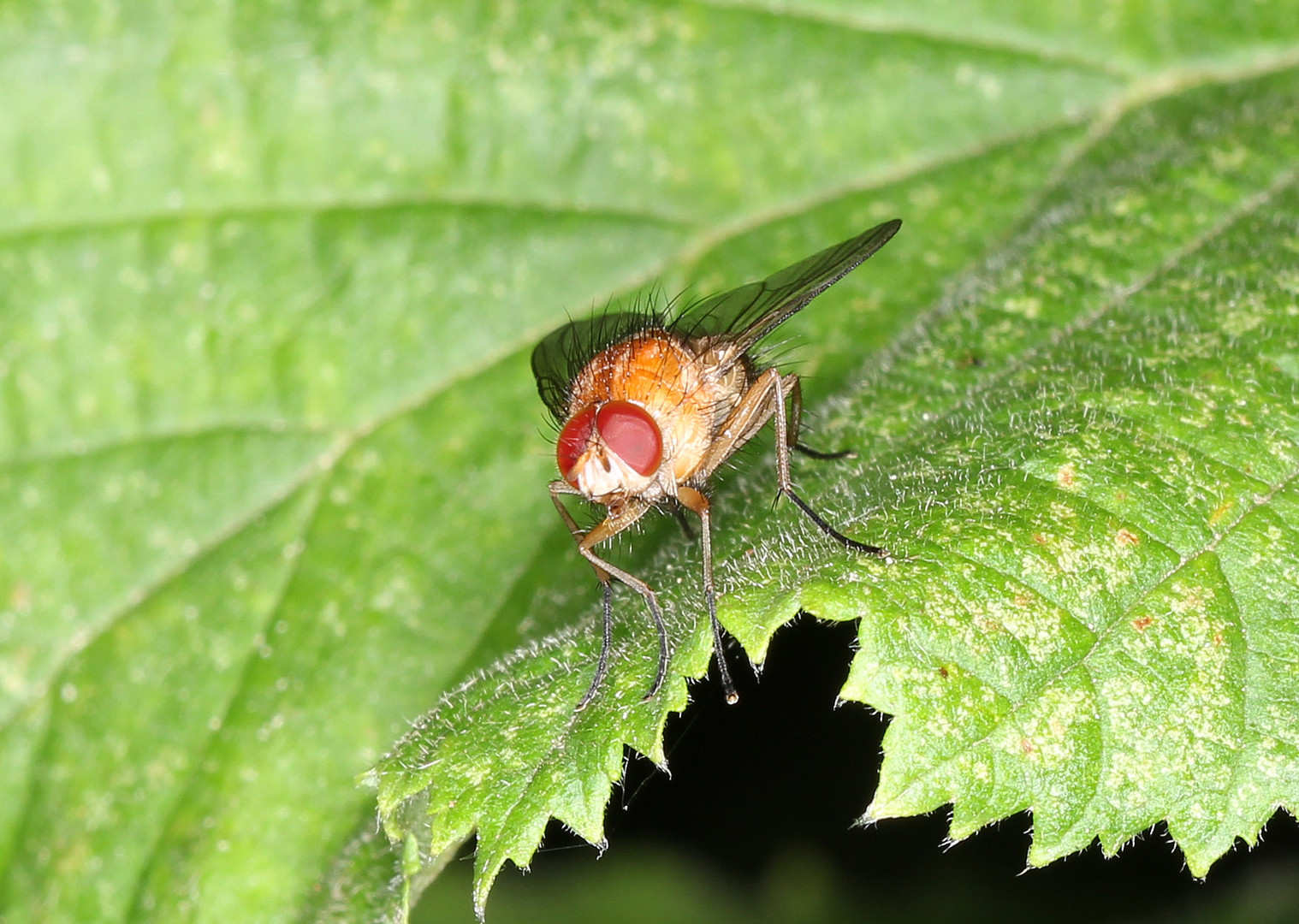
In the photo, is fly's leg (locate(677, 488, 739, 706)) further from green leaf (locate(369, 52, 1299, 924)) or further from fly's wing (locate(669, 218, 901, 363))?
fly's wing (locate(669, 218, 901, 363))

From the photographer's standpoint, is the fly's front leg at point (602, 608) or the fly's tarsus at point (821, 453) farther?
the fly's tarsus at point (821, 453)

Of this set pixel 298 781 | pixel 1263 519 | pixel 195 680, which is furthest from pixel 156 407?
pixel 1263 519

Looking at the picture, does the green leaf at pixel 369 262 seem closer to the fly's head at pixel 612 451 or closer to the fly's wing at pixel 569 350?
the fly's wing at pixel 569 350

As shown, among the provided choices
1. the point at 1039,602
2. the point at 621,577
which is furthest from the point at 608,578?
the point at 1039,602

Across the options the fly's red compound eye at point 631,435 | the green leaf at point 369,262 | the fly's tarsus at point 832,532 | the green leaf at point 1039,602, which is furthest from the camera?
the green leaf at point 369,262

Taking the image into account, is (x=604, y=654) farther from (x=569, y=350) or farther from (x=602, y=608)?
(x=569, y=350)

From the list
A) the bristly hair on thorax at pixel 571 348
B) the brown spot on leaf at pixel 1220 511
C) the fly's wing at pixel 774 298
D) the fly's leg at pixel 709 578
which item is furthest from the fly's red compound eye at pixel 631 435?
the brown spot on leaf at pixel 1220 511

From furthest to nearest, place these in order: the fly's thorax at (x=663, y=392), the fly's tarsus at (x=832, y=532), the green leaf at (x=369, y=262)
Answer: the green leaf at (x=369, y=262)
the fly's thorax at (x=663, y=392)
the fly's tarsus at (x=832, y=532)
